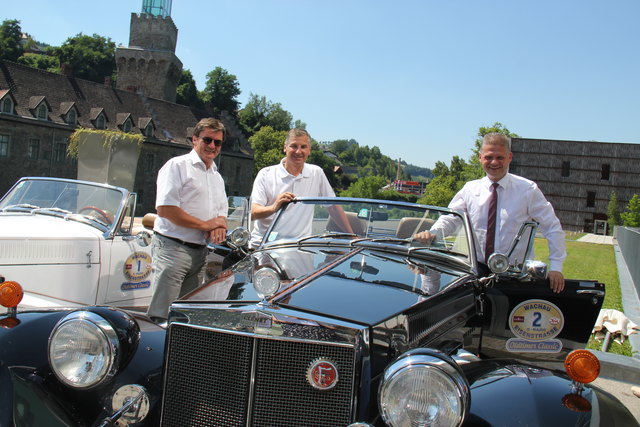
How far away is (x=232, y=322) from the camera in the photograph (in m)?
2.39

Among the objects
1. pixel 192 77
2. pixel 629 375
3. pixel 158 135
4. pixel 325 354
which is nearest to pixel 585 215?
pixel 158 135

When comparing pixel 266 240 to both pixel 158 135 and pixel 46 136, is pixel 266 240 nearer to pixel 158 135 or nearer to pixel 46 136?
pixel 46 136

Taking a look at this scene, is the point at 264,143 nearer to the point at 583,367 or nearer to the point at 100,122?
the point at 100,122

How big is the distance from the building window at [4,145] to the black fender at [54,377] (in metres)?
45.3

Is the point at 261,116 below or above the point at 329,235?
above

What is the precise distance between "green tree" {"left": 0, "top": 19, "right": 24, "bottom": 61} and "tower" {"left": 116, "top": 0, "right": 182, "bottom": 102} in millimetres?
18839

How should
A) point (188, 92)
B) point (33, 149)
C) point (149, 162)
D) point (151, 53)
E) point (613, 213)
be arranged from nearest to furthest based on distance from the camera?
point (33, 149) → point (149, 162) → point (151, 53) → point (613, 213) → point (188, 92)

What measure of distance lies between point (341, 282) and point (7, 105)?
47.3 meters

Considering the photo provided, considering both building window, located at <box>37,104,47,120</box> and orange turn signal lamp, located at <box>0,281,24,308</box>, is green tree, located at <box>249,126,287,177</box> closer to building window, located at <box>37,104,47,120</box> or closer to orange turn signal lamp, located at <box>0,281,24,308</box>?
building window, located at <box>37,104,47,120</box>

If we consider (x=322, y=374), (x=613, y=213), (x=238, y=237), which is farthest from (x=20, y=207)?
(x=613, y=213)

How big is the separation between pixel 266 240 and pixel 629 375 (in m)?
4.14

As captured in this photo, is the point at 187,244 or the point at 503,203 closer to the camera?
the point at 187,244

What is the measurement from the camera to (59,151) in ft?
151

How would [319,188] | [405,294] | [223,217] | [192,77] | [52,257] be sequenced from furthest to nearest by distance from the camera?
[192,77] < [52,257] < [319,188] < [223,217] < [405,294]
